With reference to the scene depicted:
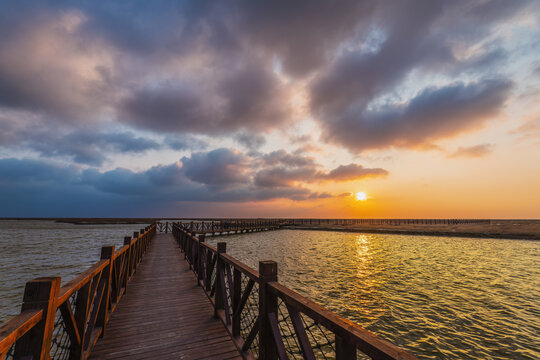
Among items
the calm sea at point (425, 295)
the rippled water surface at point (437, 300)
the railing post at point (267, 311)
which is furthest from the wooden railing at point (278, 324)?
the calm sea at point (425, 295)

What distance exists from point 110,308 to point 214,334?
2.52 meters

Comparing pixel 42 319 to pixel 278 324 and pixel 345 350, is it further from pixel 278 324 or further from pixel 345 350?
pixel 345 350

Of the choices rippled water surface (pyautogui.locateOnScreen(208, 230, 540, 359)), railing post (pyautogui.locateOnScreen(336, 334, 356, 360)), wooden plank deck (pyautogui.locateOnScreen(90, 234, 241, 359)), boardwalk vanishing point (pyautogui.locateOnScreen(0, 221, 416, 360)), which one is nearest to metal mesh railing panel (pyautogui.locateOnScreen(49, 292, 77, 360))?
boardwalk vanishing point (pyautogui.locateOnScreen(0, 221, 416, 360))

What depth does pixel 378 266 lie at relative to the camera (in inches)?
614

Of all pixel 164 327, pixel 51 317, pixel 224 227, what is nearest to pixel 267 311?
pixel 51 317

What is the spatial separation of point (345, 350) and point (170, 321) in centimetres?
437

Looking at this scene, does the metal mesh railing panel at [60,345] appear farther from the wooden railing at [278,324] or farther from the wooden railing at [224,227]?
the wooden railing at [224,227]

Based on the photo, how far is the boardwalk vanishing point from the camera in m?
1.84

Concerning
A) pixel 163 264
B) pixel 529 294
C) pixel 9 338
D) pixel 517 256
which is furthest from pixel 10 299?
pixel 517 256

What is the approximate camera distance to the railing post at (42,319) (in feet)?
6.34

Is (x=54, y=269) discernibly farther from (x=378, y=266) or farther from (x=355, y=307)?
(x=378, y=266)

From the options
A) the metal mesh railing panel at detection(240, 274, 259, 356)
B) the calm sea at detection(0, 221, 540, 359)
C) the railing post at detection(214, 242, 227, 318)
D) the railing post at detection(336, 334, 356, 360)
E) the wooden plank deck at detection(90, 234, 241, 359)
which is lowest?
the calm sea at detection(0, 221, 540, 359)

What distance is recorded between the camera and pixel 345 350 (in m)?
1.75

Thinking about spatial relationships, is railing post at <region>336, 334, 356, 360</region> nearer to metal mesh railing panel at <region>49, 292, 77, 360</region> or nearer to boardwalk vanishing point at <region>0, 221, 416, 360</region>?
boardwalk vanishing point at <region>0, 221, 416, 360</region>
